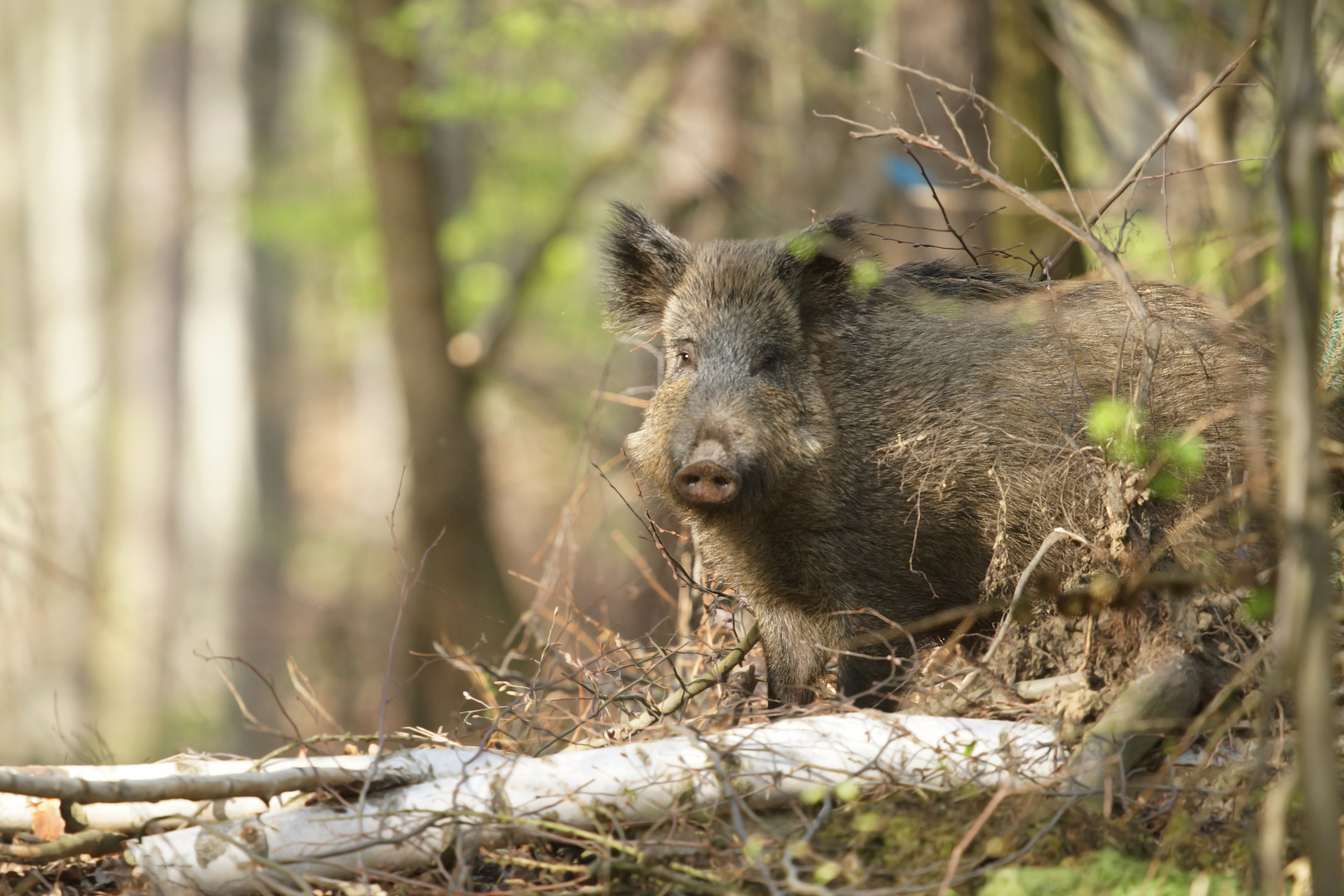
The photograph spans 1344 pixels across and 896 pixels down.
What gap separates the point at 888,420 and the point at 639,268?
1.23 m

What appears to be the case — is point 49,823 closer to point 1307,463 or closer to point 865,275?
point 865,275

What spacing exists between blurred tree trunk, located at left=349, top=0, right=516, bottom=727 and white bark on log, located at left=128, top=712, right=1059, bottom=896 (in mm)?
5779

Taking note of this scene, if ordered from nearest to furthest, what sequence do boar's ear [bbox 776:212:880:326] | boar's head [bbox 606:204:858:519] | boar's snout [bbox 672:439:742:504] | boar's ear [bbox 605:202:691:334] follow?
boar's snout [bbox 672:439:742:504]
boar's head [bbox 606:204:858:519]
boar's ear [bbox 776:212:880:326]
boar's ear [bbox 605:202:691:334]

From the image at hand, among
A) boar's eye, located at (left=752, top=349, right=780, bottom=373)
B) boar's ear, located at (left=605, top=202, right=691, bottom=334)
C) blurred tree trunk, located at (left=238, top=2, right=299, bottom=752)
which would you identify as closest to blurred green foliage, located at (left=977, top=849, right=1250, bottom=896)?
boar's eye, located at (left=752, top=349, right=780, bottom=373)

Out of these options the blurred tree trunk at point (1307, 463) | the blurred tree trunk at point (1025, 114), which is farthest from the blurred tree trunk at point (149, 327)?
the blurred tree trunk at point (1307, 463)

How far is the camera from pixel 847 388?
4.17 meters

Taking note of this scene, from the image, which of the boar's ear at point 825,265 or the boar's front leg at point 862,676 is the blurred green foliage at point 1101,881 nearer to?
the boar's front leg at point 862,676

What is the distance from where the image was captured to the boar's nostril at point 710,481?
375 cm

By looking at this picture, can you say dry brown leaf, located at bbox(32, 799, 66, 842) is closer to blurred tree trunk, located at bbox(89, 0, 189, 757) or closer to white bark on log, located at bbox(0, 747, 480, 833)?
white bark on log, located at bbox(0, 747, 480, 833)

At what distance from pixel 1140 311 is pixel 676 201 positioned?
8.42 meters

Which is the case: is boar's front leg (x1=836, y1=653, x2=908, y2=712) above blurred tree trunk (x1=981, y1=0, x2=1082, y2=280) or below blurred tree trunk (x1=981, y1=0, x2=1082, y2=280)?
below

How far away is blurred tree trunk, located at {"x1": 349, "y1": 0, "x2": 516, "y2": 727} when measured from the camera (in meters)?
8.92

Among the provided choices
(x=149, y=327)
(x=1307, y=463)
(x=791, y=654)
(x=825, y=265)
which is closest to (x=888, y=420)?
(x=825, y=265)

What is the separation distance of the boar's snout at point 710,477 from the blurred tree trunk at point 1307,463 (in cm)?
211
